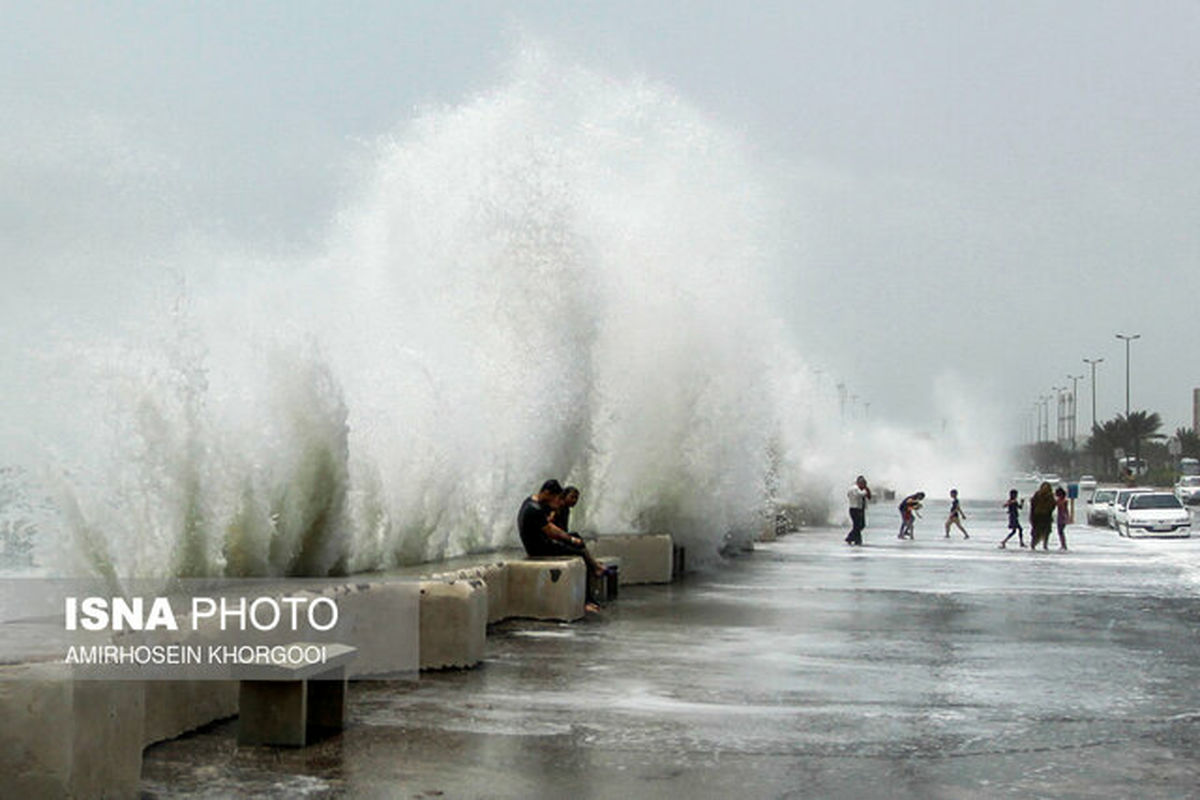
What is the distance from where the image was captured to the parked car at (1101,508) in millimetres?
43737

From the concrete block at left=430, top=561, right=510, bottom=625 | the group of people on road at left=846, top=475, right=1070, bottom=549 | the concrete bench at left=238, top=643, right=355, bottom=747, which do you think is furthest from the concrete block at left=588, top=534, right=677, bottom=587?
the group of people on road at left=846, top=475, right=1070, bottom=549

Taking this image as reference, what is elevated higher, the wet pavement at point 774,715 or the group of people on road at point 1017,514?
the group of people on road at point 1017,514


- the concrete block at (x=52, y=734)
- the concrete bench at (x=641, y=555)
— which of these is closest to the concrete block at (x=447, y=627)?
the concrete block at (x=52, y=734)

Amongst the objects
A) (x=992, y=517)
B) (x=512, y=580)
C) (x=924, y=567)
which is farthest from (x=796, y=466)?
(x=512, y=580)

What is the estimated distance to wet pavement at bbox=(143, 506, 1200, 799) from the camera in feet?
22.6

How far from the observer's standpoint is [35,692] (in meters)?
5.43

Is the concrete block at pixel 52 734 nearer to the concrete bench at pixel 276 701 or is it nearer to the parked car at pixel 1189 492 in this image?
the concrete bench at pixel 276 701

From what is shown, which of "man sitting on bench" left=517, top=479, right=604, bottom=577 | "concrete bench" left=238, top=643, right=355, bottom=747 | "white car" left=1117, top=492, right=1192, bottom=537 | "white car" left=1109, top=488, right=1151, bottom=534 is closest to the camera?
"concrete bench" left=238, top=643, right=355, bottom=747

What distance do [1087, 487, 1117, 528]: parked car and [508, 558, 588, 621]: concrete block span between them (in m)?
32.6

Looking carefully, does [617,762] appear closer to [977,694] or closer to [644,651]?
[977,694]

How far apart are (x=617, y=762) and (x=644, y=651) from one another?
173 inches

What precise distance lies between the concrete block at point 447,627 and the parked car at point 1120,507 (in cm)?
3021

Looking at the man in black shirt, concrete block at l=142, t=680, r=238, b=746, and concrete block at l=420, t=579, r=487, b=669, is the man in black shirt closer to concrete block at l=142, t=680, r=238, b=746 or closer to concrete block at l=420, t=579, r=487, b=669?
concrete block at l=420, t=579, r=487, b=669

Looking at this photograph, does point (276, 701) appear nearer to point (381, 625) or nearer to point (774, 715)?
point (381, 625)
